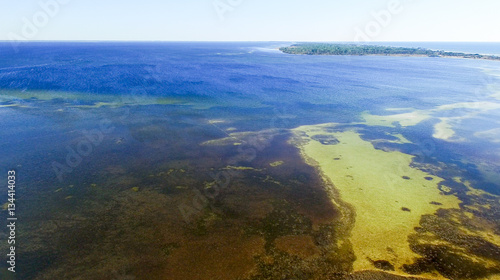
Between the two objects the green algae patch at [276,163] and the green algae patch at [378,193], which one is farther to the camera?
the green algae patch at [276,163]

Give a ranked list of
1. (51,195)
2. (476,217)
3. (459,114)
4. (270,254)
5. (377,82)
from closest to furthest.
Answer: (270,254) → (476,217) → (51,195) → (459,114) → (377,82)

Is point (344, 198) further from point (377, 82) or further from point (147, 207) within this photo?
point (377, 82)

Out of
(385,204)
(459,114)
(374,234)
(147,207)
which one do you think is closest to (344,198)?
(385,204)

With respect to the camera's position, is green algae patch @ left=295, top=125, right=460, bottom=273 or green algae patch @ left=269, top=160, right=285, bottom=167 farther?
green algae patch @ left=269, top=160, right=285, bottom=167

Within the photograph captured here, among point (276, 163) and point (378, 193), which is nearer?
point (378, 193)

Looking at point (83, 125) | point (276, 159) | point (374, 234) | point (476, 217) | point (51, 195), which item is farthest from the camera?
point (83, 125)

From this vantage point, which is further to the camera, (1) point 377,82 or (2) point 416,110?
(1) point 377,82

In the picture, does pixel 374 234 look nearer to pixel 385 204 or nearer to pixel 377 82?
pixel 385 204
